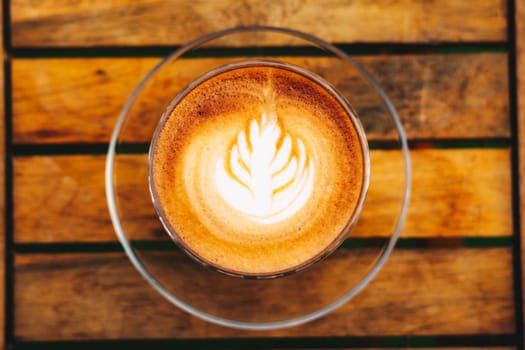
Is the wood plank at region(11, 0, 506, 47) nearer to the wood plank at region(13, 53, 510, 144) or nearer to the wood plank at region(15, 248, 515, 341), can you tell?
the wood plank at region(13, 53, 510, 144)

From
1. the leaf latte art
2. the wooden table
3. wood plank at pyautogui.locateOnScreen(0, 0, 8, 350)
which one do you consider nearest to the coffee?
the leaf latte art

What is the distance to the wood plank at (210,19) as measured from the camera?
58 centimetres

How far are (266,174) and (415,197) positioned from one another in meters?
0.18

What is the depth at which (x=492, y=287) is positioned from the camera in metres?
A: 0.60

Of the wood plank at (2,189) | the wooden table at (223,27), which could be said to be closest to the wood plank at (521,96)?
the wooden table at (223,27)

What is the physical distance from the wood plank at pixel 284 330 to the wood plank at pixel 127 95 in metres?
0.15

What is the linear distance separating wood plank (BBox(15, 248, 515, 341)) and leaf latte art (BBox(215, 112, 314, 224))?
0.51ft

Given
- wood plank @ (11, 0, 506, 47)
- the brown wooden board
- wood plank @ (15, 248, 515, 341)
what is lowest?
wood plank @ (15, 248, 515, 341)

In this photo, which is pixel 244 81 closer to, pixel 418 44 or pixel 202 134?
pixel 202 134

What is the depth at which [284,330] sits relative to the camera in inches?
23.2

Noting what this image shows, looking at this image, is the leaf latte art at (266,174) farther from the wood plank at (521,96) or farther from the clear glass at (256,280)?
the wood plank at (521,96)

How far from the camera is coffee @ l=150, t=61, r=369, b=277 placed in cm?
51

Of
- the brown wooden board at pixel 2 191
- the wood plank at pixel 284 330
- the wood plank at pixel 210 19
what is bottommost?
the wood plank at pixel 284 330

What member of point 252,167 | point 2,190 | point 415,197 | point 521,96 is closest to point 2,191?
point 2,190
